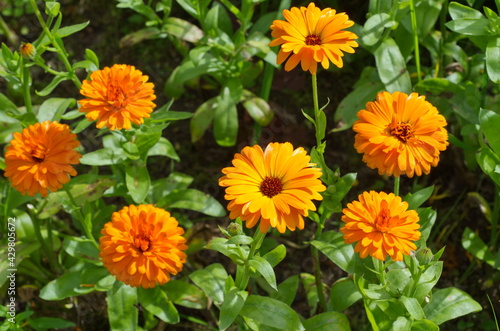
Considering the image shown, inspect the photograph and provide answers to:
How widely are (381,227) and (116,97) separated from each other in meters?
0.87

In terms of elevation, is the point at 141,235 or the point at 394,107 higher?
the point at 394,107

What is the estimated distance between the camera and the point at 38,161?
1854 mm

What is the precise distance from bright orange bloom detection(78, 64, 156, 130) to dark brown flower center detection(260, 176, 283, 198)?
1.60 feet

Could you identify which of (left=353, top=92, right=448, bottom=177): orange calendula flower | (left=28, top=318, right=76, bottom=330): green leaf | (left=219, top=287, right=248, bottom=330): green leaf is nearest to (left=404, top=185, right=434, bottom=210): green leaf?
(left=353, top=92, right=448, bottom=177): orange calendula flower

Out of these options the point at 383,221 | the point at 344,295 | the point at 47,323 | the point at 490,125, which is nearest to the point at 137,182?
the point at 47,323

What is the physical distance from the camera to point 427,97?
97.1 inches

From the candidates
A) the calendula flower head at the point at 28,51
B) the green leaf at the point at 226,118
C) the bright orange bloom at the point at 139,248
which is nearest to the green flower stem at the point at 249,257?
the bright orange bloom at the point at 139,248

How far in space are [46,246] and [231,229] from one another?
1.00 metres

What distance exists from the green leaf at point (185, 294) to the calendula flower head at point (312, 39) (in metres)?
0.95

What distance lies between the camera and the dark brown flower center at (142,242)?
5.78 feet

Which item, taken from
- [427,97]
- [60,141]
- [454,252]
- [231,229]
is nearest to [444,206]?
[454,252]

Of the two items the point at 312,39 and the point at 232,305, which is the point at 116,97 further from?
the point at 232,305

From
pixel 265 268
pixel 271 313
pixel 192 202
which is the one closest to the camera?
pixel 265 268

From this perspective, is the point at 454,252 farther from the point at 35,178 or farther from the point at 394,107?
the point at 35,178
